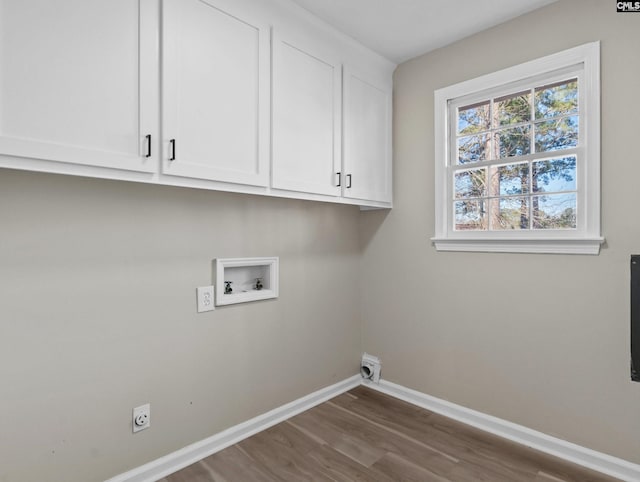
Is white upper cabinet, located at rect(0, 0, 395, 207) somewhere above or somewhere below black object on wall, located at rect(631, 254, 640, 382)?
above

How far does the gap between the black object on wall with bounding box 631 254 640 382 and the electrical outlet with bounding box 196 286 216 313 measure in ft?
6.62

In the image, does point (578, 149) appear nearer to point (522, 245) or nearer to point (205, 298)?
Answer: point (522, 245)

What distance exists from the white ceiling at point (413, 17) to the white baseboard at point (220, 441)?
7.88ft

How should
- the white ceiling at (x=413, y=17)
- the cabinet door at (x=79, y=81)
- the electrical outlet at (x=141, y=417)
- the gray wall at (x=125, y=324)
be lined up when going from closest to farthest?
1. the cabinet door at (x=79, y=81)
2. the gray wall at (x=125, y=324)
3. the electrical outlet at (x=141, y=417)
4. the white ceiling at (x=413, y=17)

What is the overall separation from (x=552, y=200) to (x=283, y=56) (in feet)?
5.56

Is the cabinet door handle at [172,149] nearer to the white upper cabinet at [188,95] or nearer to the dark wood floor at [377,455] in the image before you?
the white upper cabinet at [188,95]

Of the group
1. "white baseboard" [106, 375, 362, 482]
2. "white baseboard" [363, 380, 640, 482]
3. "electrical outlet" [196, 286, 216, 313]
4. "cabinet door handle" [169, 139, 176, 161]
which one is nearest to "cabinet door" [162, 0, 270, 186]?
"cabinet door handle" [169, 139, 176, 161]

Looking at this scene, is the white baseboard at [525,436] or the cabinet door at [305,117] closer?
the white baseboard at [525,436]

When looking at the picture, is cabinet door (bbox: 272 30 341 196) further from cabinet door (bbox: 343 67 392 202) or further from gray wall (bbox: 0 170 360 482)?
gray wall (bbox: 0 170 360 482)

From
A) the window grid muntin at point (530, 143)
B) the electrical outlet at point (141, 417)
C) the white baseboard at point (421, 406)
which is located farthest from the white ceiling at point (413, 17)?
the white baseboard at point (421, 406)

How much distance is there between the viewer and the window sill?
1874 mm

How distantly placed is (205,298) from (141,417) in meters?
0.63

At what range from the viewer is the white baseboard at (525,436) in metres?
1.79

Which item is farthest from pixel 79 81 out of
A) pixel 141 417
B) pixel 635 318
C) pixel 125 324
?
pixel 635 318
